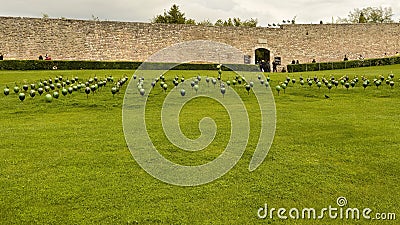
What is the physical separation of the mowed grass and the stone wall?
75.4 ft

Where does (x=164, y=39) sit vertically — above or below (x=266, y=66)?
above

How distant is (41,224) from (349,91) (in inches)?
457

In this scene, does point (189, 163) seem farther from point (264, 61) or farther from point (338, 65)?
point (264, 61)

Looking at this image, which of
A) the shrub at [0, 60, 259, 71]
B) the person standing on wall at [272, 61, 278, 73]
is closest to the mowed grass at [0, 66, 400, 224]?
the shrub at [0, 60, 259, 71]

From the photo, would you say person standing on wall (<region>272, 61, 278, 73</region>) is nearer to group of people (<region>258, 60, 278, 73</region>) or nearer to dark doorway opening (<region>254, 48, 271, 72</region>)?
group of people (<region>258, 60, 278, 73</region>)

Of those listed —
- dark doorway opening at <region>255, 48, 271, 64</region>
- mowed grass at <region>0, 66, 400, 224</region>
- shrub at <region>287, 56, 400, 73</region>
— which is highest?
dark doorway opening at <region>255, 48, 271, 64</region>

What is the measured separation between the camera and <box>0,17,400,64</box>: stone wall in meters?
29.7

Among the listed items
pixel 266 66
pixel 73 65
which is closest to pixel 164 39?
pixel 266 66

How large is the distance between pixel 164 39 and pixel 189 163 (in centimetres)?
3036

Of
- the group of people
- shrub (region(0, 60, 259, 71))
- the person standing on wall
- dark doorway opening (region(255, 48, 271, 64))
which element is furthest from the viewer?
dark doorway opening (region(255, 48, 271, 64))

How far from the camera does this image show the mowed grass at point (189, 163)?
3.82m

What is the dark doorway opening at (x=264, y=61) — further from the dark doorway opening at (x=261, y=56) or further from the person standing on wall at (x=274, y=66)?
the person standing on wall at (x=274, y=66)

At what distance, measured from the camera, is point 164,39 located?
114 ft

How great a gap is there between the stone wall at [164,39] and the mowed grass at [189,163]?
22982 mm
